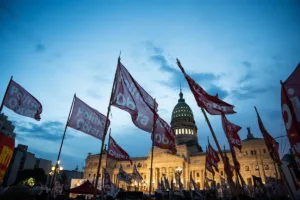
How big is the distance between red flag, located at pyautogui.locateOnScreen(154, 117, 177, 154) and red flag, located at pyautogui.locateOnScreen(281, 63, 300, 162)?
837 cm

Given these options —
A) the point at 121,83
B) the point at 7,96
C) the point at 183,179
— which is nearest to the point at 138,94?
the point at 121,83

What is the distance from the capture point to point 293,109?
669cm

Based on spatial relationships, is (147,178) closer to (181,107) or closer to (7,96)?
(181,107)

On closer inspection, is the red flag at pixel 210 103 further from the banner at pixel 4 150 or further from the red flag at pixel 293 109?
the banner at pixel 4 150

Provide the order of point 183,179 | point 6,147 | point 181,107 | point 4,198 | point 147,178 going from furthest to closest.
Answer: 1. point 181,107
2. point 147,178
3. point 183,179
4. point 6,147
5. point 4,198

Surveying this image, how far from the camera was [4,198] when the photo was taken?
3.97 metres

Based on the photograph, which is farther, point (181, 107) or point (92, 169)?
point (181, 107)

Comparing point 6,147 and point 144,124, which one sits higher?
point 144,124

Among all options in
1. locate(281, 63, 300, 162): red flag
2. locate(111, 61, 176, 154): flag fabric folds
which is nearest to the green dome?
locate(111, 61, 176, 154): flag fabric folds

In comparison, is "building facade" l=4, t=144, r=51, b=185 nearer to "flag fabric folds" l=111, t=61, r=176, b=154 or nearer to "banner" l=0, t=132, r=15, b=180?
"banner" l=0, t=132, r=15, b=180

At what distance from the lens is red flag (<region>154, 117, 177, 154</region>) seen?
45.4 feet

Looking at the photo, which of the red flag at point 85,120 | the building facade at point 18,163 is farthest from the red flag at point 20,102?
the building facade at point 18,163

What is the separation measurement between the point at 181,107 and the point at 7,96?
3645 inches

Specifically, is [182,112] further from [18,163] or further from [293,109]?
[293,109]
